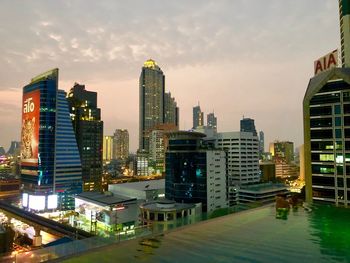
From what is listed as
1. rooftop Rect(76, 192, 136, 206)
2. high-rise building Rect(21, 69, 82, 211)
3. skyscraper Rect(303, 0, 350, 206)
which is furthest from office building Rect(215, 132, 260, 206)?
skyscraper Rect(303, 0, 350, 206)

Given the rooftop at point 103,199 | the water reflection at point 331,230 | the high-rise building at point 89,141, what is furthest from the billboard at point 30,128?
the water reflection at point 331,230

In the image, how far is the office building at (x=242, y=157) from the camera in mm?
149750

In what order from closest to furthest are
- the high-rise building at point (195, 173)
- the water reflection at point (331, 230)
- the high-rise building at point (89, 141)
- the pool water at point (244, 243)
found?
the pool water at point (244, 243)
the water reflection at point (331, 230)
the high-rise building at point (195, 173)
the high-rise building at point (89, 141)

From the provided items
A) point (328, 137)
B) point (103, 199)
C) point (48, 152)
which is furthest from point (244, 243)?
point (48, 152)

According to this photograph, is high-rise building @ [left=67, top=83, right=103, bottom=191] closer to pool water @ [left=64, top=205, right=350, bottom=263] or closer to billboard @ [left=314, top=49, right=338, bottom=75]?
billboard @ [left=314, top=49, right=338, bottom=75]

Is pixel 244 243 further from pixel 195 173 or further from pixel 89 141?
pixel 89 141

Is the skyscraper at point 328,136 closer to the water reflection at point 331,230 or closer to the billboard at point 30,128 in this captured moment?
the water reflection at point 331,230

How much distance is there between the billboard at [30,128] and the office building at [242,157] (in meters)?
89.3

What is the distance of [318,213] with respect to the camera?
1272 inches

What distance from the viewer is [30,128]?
13100cm

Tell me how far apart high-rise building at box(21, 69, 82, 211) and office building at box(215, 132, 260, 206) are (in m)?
76.2

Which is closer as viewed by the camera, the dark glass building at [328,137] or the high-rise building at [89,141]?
the dark glass building at [328,137]

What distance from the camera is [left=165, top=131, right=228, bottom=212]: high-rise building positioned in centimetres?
9494

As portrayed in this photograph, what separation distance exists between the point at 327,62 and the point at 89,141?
145742mm
